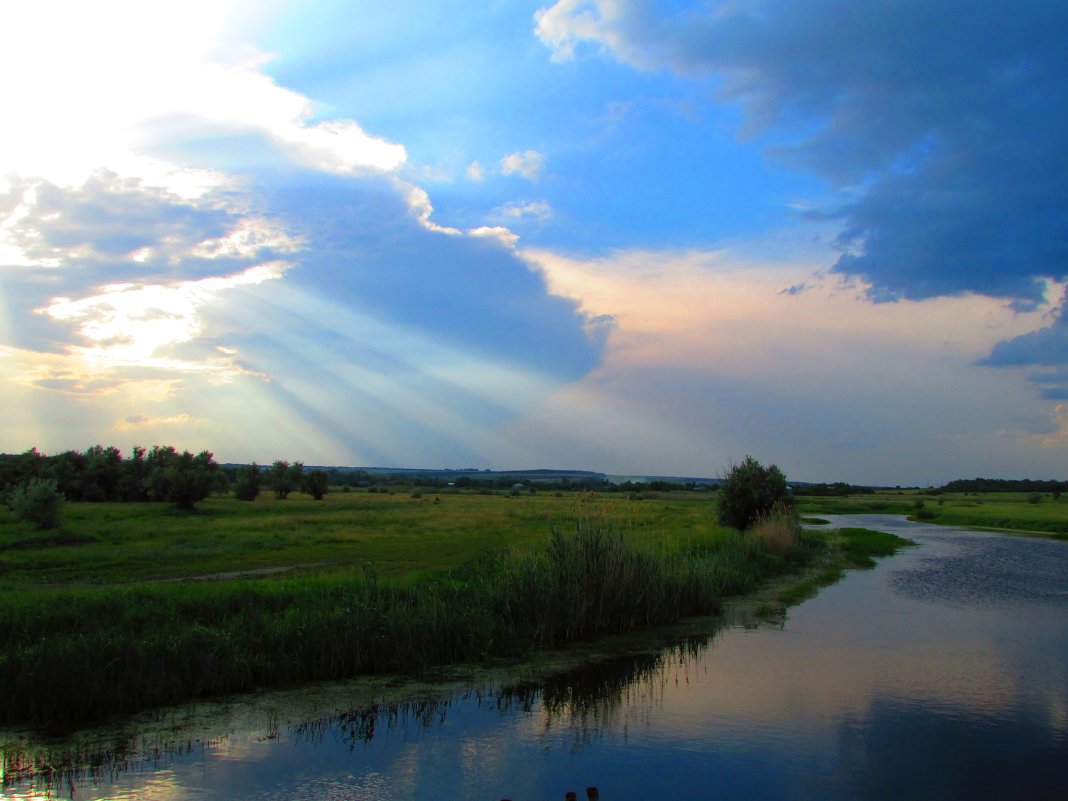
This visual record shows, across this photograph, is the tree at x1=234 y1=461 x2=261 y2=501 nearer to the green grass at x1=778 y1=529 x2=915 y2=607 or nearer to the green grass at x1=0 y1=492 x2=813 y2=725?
the green grass at x1=0 y1=492 x2=813 y2=725

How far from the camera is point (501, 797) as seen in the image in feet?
26.4

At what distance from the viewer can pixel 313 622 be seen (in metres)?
12.7

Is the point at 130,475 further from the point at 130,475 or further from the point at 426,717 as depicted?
the point at 426,717

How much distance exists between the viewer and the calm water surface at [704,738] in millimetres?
8289

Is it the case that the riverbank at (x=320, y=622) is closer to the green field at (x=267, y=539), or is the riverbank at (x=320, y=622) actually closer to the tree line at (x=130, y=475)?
the green field at (x=267, y=539)

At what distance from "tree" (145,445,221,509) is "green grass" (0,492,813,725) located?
27583 millimetres

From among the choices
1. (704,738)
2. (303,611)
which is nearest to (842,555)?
(704,738)

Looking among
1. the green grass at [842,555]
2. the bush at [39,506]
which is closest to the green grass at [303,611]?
the green grass at [842,555]

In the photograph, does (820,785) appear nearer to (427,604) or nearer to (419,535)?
(427,604)

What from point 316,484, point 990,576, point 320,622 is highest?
point 316,484

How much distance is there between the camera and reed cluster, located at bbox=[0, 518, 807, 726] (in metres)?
10.4

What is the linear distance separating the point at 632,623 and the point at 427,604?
531 cm

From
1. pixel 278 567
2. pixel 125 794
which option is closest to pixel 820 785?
pixel 125 794

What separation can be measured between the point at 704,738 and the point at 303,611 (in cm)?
744
